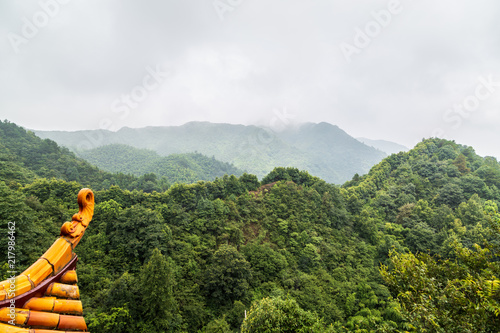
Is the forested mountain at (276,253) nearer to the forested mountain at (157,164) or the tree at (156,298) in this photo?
the tree at (156,298)

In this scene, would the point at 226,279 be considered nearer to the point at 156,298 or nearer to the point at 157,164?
the point at 156,298

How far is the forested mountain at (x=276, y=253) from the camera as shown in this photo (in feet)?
19.4

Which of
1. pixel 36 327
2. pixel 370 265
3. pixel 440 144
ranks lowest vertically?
pixel 370 265

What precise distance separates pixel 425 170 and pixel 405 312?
38.5 meters

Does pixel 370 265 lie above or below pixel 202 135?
below

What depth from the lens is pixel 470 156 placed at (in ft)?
125

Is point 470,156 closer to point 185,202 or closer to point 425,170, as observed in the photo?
point 425,170

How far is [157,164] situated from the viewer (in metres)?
79.6

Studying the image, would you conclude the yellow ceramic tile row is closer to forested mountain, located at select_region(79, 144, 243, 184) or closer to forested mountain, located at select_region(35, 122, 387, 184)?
forested mountain, located at select_region(79, 144, 243, 184)

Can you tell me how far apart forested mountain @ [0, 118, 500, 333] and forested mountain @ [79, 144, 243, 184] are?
2005 inches

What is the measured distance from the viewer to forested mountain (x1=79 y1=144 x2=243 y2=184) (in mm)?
74438

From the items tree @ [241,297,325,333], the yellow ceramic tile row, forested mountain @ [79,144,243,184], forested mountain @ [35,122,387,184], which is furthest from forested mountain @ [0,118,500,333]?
forested mountain @ [35,122,387,184]

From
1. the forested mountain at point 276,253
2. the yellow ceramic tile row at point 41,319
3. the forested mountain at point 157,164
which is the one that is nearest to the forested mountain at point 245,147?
the forested mountain at point 157,164

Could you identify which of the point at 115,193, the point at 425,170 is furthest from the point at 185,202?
the point at 425,170
